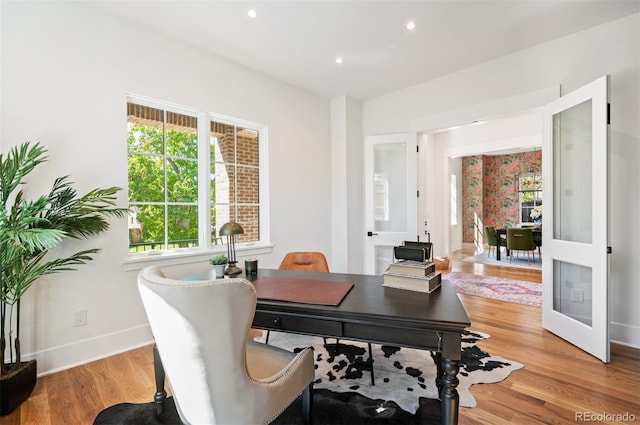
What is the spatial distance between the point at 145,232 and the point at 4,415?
1.48m

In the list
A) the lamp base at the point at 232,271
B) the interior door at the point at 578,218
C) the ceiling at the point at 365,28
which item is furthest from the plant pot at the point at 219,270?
the interior door at the point at 578,218

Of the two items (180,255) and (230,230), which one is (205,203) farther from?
(230,230)

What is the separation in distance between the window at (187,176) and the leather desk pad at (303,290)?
154 centimetres

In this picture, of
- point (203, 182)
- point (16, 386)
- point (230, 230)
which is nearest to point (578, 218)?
point (230, 230)

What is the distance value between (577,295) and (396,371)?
6.07ft

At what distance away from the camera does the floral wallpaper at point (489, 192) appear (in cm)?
895

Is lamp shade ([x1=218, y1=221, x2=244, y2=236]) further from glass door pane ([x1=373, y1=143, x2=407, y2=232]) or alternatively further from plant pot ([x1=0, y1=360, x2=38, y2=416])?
glass door pane ([x1=373, y1=143, x2=407, y2=232])

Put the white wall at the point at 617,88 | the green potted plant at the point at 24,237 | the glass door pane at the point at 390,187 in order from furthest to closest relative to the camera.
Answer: the glass door pane at the point at 390,187 → the white wall at the point at 617,88 → the green potted plant at the point at 24,237

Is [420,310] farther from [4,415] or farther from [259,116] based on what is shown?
[259,116]

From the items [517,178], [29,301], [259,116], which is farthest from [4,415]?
[517,178]

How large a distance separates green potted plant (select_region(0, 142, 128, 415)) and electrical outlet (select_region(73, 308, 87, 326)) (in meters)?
0.33

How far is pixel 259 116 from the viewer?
11.9ft

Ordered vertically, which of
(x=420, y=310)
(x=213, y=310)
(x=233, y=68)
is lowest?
(x=420, y=310)

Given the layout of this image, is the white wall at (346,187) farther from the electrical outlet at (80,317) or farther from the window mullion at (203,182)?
the electrical outlet at (80,317)
